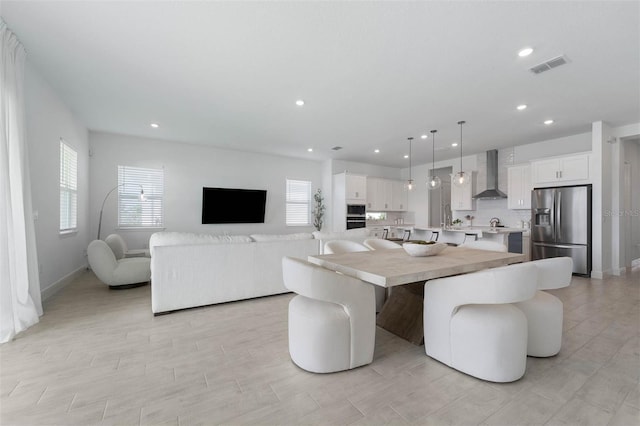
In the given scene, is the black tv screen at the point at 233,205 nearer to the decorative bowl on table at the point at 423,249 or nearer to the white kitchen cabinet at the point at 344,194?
the white kitchen cabinet at the point at 344,194

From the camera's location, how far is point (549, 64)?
295 cm

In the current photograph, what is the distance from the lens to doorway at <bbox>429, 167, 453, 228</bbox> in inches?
346

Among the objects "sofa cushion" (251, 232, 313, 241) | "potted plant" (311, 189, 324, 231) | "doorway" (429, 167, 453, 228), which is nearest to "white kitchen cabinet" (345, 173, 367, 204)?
"potted plant" (311, 189, 324, 231)

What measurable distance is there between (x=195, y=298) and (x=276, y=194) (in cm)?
465

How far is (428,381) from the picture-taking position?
1.86 m

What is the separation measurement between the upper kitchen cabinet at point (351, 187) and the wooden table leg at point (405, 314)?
4858 mm

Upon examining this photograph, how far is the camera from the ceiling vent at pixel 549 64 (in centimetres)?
285

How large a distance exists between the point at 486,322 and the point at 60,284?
5320 millimetres

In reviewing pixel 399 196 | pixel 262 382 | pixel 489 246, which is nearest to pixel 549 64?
pixel 489 246

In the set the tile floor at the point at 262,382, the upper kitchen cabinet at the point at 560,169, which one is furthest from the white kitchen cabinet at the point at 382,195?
the tile floor at the point at 262,382

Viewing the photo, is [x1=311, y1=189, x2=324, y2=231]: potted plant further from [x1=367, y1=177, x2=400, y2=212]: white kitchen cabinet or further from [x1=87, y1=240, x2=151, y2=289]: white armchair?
[x1=87, y1=240, x2=151, y2=289]: white armchair

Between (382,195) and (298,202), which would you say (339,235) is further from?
(382,195)

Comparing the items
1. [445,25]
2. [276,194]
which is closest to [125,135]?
[276,194]

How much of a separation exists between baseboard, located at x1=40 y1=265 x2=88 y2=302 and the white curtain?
76cm
